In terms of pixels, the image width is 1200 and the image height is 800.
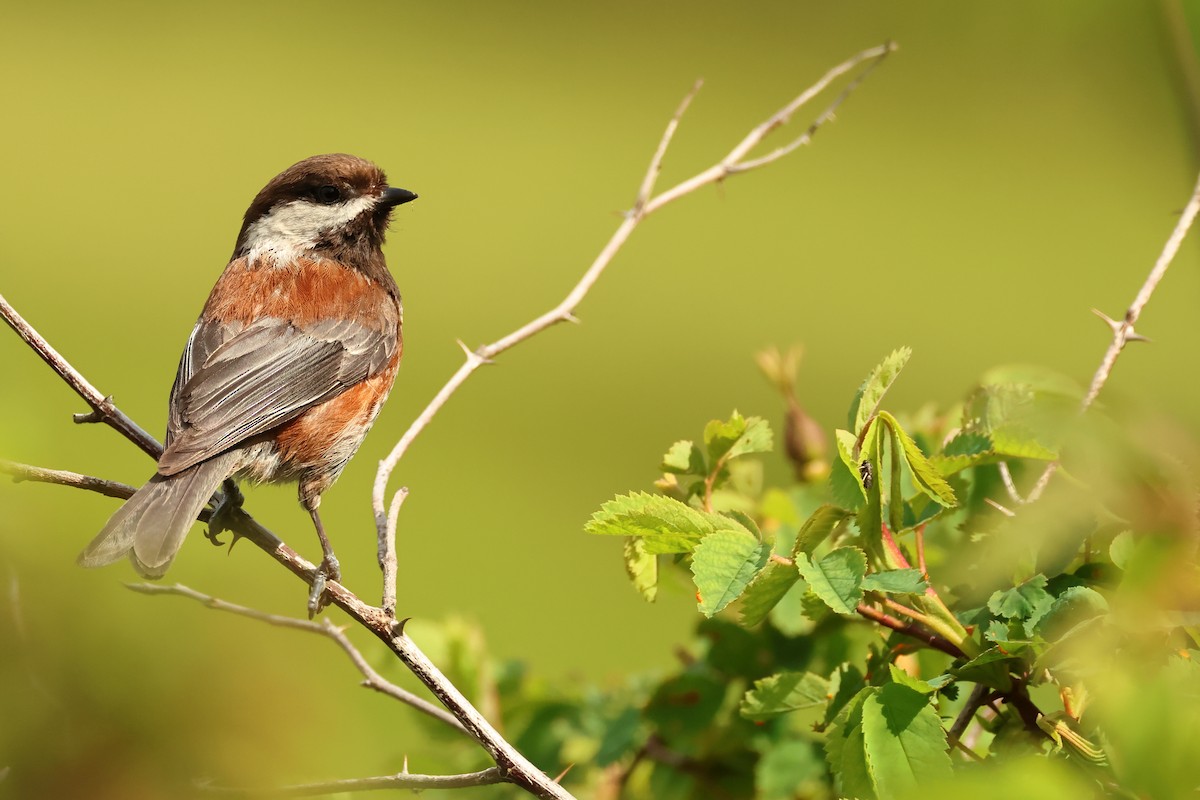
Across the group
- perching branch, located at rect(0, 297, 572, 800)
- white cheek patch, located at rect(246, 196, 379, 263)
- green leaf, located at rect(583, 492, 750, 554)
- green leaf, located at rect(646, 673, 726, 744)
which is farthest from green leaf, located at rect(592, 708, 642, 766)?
white cheek patch, located at rect(246, 196, 379, 263)

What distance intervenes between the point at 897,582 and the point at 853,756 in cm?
16

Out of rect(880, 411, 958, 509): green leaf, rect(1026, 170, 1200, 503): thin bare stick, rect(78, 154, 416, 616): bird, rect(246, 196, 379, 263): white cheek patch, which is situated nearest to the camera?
rect(880, 411, 958, 509): green leaf

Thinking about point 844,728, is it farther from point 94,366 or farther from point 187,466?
point 94,366

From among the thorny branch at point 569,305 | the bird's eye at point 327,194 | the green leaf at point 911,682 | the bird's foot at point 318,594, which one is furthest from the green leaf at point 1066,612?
the bird's eye at point 327,194

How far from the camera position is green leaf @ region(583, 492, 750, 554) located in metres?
1.10

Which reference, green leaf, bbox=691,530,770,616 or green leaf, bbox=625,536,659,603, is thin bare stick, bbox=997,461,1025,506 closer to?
green leaf, bbox=691,530,770,616

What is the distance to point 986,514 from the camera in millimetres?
1393

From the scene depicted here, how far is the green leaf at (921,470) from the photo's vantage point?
1.03m

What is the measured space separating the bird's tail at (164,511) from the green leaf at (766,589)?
0.66 metres

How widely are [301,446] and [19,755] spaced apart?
169cm

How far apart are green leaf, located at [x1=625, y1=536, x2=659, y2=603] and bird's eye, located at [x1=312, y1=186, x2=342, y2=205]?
5.08 feet

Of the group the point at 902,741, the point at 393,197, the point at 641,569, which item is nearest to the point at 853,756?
the point at 902,741

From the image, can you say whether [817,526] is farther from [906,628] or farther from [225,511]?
[225,511]

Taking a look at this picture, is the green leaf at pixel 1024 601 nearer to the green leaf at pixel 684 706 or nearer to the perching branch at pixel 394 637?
the perching branch at pixel 394 637
